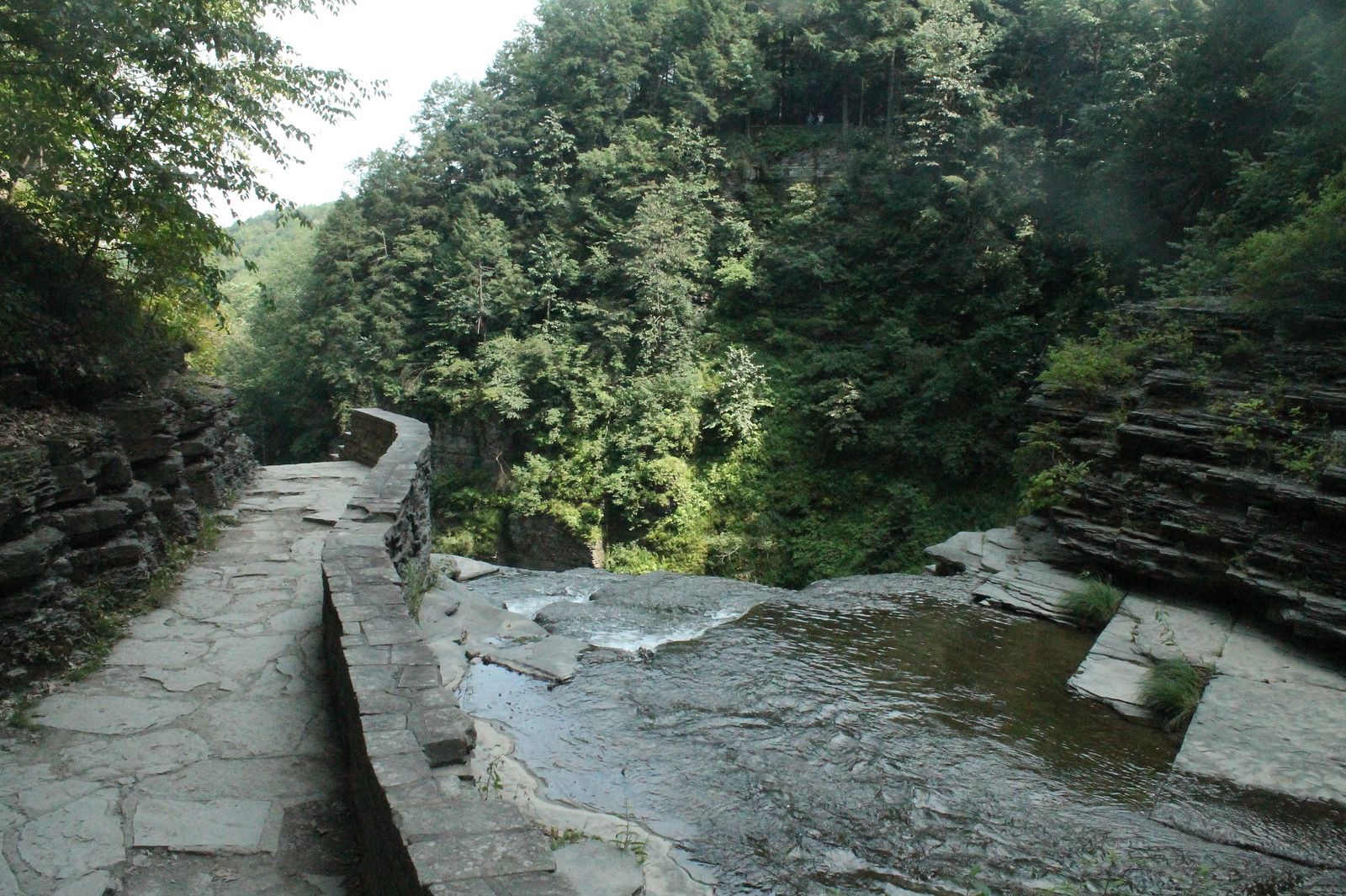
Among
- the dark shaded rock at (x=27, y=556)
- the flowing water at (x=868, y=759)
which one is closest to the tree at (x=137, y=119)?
the dark shaded rock at (x=27, y=556)

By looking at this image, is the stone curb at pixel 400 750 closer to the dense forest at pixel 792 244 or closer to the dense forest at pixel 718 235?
the dense forest at pixel 718 235

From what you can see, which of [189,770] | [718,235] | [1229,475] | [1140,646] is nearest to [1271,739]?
[1140,646]

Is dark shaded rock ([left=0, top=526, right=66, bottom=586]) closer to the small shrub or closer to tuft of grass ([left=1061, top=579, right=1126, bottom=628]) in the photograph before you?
tuft of grass ([left=1061, top=579, right=1126, bottom=628])

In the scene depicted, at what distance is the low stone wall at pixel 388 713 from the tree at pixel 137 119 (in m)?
2.91

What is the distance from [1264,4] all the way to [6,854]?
1685cm

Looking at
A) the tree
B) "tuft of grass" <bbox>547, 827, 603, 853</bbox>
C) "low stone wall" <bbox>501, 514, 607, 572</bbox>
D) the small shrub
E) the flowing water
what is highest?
the tree

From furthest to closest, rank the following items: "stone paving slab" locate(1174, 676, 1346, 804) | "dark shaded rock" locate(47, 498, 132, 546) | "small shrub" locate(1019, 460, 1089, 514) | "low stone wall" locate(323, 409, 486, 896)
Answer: "small shrub" locate(1019, 460, 1089, 514) < "dark shaded rock" locate(47, 498, 132, 546) < "stone paving slab" locate(1174, 676, 1346, 804) < "low stone wall" locate(323, 409, 486, 896)

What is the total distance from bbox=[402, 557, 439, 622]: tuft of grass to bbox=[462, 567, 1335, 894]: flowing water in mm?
Answer: 713

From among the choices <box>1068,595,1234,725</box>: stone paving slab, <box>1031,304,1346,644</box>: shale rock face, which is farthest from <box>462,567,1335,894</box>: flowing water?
<box>1031,304,1346,644</box>: shale rock face

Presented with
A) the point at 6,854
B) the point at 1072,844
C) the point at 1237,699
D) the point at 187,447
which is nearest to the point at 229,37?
the point at 187,447

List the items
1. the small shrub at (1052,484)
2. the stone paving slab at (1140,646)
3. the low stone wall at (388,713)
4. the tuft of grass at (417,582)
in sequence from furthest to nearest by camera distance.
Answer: the small shrub at (1052,484)
the tuft of grass at (417,582)
the stone paving slab at (1140,646)
the low stone wall at (388,713)

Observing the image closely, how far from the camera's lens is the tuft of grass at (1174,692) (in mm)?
4652

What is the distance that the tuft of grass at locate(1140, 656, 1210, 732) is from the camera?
4.65m

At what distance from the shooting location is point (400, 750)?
2.74 metres
